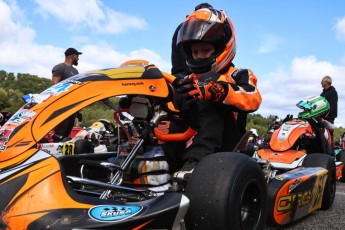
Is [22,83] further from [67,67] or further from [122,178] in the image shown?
[122,178]

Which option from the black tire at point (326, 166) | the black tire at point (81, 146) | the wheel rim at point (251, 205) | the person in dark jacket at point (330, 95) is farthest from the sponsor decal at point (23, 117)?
the person in dark jacket at point (330, 95)

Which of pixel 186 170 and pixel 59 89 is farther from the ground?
pixel 59 89

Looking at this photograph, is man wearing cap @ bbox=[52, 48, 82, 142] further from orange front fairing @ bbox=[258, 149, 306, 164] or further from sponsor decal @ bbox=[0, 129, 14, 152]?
sponsor decal @ bbox=[0, 129, 14, 152]

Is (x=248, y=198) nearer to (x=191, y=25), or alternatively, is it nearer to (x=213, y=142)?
(x=213, y=142)

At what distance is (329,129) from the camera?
237 inches

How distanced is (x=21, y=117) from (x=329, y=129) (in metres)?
5.07

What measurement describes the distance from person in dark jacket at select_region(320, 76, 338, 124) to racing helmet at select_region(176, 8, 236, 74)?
4.97 meters

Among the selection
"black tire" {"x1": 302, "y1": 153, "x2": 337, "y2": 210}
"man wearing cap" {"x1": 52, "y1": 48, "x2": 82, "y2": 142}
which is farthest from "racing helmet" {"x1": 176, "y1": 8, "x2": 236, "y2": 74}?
"man wearing cap" {"x1": 52, "y1": 48, "x2": 82, "y2": 142}

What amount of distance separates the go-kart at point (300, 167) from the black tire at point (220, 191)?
2.64 feet

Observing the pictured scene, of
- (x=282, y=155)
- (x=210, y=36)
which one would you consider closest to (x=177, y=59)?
(x=210, y=36)

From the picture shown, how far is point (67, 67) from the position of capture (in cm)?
690

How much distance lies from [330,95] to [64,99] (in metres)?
6.84

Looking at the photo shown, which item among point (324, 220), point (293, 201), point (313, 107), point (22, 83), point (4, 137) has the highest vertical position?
point (22, 83)

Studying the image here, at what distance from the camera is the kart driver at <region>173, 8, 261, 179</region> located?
2.43 meters
